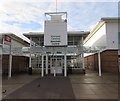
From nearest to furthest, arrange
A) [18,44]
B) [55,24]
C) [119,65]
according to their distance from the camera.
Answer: [55,24]
[119,65]
[18,44]

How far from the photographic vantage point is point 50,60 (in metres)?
18.9

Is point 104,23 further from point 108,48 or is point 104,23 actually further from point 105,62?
point 105,62

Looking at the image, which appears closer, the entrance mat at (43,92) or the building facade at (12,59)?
the entrance mat at (43,92)

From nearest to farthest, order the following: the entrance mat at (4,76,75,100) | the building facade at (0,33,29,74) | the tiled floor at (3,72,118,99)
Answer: the entrance mat at (4,76,75,100), the tiled floor at (3,72,118,99), the building facade at (0,33,29,74)

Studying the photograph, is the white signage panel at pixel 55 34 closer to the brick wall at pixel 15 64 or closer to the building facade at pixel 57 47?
the building facade at pixel 57 47

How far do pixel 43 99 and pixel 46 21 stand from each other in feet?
40.3

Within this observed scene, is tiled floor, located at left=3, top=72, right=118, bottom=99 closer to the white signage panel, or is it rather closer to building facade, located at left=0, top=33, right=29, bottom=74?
the white signage panel

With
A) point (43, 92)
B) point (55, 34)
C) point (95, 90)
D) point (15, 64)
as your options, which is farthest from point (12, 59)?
point (95, 90)

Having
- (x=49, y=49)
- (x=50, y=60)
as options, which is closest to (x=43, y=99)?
(x=49, y=49)

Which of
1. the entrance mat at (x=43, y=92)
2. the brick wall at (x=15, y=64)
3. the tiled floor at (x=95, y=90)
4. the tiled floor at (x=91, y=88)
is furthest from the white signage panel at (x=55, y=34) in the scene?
the brick wall at (x=15, y=64)

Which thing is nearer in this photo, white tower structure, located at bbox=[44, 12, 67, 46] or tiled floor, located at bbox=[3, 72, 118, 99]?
tiled floor, located at bbox=[3, 72, 118, 99]

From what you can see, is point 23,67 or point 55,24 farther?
point 23,67

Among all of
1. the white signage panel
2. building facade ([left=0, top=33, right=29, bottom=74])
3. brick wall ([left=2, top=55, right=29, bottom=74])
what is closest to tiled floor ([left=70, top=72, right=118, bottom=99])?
the white signage panel

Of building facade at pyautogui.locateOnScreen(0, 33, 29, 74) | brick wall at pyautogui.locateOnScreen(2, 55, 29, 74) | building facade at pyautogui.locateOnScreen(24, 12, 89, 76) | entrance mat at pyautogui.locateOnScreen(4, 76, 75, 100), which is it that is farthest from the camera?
brick wall at pyautogui.locateOnScreen(2, 55, 29, 74)
